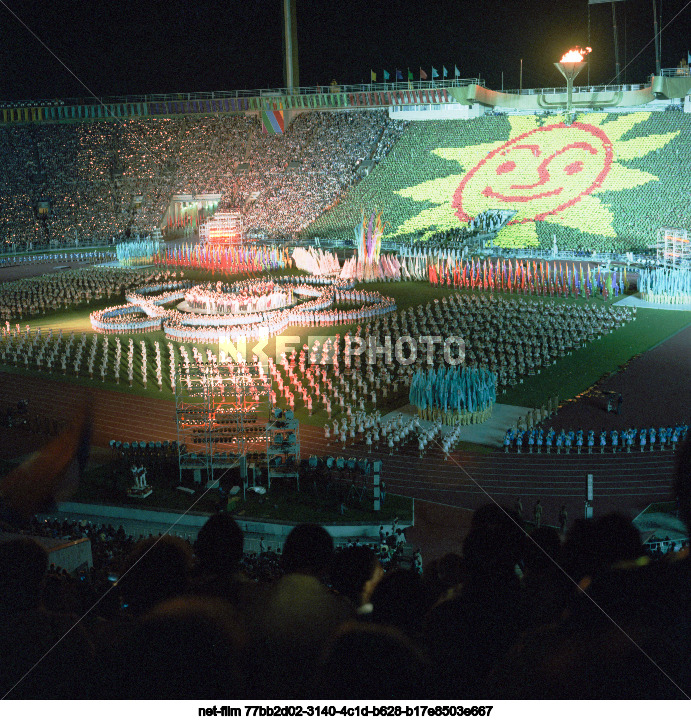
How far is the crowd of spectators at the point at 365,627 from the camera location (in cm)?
470

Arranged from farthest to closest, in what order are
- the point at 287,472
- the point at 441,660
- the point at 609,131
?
1. the point at 609,131
2. the point at 287,472
3. the point at 441,660

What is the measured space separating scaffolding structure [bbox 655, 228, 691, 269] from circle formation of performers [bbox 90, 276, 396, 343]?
47.4 feet

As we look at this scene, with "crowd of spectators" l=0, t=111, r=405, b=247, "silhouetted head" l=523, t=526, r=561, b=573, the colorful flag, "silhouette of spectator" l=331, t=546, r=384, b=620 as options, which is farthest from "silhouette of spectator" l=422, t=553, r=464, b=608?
the colorful flag

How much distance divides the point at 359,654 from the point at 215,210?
59586 millimetres

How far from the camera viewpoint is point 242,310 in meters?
32.5

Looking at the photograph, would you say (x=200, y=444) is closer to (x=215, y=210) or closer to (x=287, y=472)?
(x=287, y=472)

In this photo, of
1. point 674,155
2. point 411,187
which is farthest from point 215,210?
point 674,155

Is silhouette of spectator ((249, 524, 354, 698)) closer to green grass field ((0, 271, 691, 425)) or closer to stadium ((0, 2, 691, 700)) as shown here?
stadium ((0, 2, 691, 700))

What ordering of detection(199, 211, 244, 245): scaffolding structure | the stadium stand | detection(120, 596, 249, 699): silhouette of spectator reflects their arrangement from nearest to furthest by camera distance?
detection(120, 596, 249, 699): silhouette of spectator
the stadium stand
detection(199, 211, 244, 245): scaffolding structure

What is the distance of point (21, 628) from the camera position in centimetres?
524

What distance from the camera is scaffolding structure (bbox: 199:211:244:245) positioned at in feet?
183

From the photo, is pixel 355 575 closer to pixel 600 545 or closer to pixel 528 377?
pixel 600 545

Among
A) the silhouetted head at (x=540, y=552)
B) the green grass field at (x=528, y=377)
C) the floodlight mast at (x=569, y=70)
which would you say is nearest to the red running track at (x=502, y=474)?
the green grass field at (x=528, y=377)

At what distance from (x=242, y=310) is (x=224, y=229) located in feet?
83.9
